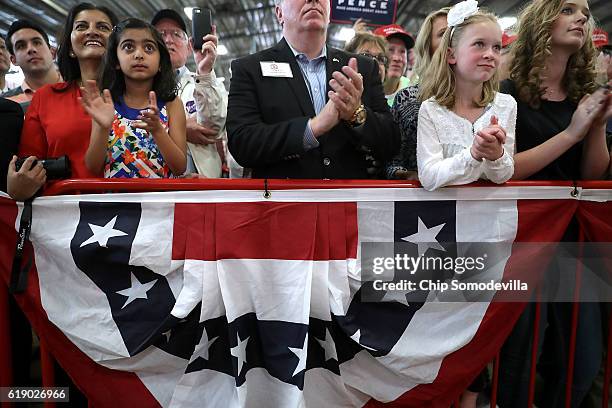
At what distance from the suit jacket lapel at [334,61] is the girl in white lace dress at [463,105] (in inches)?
17.0

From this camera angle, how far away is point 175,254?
1.68m

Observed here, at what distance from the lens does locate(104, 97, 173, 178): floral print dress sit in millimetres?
1944

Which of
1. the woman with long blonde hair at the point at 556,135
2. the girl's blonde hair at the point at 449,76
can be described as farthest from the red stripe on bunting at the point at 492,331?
the girl's blonde hair at the point at 449,76

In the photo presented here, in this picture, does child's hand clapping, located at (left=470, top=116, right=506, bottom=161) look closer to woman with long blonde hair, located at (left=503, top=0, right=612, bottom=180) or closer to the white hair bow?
woman with long blonde hair, located at (left=503, top=0, right=612, bottom=180)

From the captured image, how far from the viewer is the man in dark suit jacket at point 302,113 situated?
69.1 inches

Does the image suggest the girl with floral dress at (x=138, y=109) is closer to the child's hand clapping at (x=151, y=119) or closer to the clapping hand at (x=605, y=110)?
the child's hand clapping at (x=151, y=119)

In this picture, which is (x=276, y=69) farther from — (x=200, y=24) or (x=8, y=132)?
(x=8, y=132)

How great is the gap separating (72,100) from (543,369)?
259cm

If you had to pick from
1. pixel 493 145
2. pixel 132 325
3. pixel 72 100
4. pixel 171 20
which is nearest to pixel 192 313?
pixel 132 325

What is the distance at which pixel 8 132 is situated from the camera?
1.86 m

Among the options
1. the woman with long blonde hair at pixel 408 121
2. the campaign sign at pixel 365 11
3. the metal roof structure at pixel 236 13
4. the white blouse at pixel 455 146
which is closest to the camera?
the white blouse at pixel 455 146

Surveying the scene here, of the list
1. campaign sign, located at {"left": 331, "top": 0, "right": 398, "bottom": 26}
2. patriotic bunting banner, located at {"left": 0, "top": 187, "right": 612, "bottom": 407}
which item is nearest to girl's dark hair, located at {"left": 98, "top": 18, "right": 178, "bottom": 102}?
patriotic bunting banner, located at {"left": 0, "top": 187, "right": 612, "bottom": 407}

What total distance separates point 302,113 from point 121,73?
3.07 feet

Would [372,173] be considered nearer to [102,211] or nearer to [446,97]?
[446,97]
